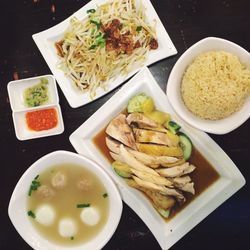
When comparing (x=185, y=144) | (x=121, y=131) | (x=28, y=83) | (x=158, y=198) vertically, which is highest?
(x=28, y=83)

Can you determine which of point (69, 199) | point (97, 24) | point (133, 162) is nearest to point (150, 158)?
point (133, 162)

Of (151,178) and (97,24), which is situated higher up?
(97,24)

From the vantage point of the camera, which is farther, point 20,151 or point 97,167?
point 20,151

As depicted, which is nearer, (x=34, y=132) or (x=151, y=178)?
(x=151, y=178)

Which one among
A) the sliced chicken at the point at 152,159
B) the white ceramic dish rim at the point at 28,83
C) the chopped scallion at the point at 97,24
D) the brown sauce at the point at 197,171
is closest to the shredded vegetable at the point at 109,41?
the chopped scallion at the point at 97,24

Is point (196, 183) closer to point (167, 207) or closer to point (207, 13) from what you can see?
point (167, 207)

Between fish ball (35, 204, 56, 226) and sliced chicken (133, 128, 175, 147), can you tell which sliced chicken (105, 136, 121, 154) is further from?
fish ball (35, 204, 56, 226)

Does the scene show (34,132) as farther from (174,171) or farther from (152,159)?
(174,171)

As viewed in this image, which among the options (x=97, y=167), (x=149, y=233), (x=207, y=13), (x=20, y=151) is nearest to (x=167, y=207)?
(x=149, y=233)
